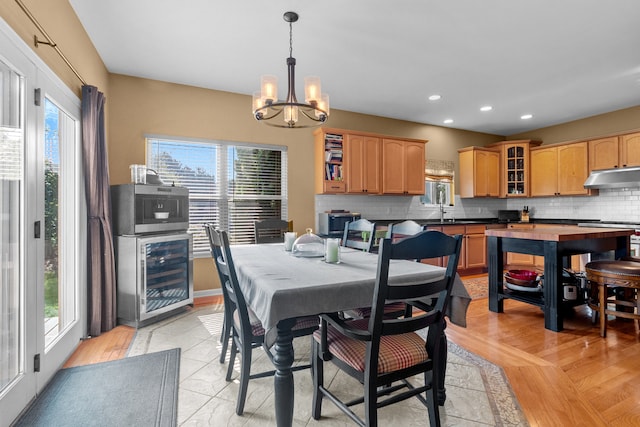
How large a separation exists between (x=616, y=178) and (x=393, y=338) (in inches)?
203

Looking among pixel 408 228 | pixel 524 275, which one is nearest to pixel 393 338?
pixel 408 228

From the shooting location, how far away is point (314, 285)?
1.43m

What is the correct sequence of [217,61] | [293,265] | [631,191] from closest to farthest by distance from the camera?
[293,265]
[217,61]
[631,191]

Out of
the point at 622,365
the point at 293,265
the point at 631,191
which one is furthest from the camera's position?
the point at 631,191

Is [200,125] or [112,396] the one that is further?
[200,125]

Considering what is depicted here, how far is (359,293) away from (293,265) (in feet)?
1.78

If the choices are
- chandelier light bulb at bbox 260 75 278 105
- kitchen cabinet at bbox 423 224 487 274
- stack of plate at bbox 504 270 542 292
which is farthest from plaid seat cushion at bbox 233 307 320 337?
kitchen cabinet at bbox 423 224 487 274

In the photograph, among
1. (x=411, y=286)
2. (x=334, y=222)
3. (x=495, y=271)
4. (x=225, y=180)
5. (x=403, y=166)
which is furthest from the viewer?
(x=403, y=166)

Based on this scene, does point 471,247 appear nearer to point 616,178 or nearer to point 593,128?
point 616,178

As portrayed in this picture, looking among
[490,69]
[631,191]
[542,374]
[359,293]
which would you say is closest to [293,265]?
[359,293]

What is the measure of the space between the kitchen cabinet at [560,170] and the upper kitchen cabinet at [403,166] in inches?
91.3

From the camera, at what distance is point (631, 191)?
516 centimetres

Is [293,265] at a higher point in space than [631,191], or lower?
lower

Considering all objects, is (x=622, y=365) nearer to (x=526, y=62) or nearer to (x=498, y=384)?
(x=498, y=384)
